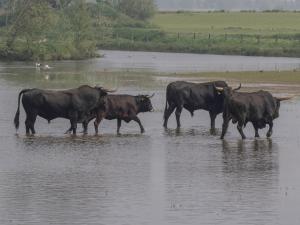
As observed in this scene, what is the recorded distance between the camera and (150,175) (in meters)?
19.2

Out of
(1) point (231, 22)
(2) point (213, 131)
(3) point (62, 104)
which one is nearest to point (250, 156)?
(2) point (213, 131)

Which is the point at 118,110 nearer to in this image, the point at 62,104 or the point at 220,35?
the point at 62,104

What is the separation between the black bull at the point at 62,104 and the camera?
2434cm

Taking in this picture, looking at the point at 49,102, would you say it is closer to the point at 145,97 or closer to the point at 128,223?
the point at 145,97

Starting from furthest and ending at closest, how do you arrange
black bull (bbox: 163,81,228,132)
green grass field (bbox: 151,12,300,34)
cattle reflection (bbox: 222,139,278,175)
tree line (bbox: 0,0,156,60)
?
green grass field (bbox: 151,12,300,34)
tree line (bbox: 0,0,156,60)
black bull (bbox: 163,81,228,132)
cattle reflection (bbox: 222,139,278,175)

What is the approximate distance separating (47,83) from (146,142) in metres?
Answer: 18.9

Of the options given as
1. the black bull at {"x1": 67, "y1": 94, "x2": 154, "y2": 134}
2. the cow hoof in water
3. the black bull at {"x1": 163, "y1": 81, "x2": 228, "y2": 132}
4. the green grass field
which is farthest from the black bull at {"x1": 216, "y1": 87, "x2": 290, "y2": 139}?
the green grass field

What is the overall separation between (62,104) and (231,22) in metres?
80.8

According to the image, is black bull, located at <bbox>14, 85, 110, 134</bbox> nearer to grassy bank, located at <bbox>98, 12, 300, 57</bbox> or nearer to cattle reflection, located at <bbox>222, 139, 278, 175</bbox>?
cattle reflection, located at <bbox>222, 139, 278, 175</bbox>

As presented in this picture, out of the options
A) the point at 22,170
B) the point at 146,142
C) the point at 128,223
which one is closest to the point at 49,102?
the point at 146,142

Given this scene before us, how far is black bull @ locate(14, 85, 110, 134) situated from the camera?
24344 mm

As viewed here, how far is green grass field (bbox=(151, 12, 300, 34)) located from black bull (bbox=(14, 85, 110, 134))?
64.1 m

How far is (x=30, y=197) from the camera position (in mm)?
16875

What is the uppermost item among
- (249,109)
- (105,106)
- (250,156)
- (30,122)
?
(249,109)
